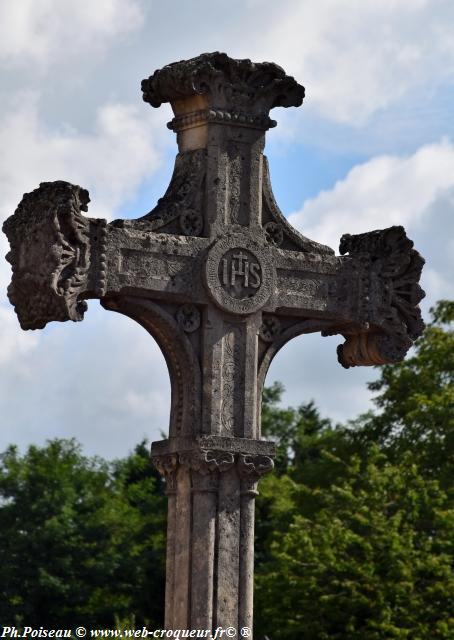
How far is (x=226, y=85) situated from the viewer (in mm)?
18078

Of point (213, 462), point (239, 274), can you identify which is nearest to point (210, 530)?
point (213, 462)

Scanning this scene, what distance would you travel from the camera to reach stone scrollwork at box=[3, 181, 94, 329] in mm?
17031

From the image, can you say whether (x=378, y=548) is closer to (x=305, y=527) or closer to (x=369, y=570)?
(x=369, y=570)

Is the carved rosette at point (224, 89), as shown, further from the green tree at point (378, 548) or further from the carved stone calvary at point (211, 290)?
the green tree at point (378, 548)

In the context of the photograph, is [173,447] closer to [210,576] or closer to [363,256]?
[210,576]

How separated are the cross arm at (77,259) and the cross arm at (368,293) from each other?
1.25 m

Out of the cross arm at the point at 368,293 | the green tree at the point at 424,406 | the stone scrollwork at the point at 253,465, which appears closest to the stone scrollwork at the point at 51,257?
the stone scrollwork at the point at 253,465

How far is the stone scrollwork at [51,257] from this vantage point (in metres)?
17.0

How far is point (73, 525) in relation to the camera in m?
63.6

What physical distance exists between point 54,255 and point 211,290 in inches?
58.2

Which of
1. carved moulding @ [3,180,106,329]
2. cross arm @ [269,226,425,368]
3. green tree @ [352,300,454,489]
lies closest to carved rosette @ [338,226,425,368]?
cross arm @ [269,226,425,368]

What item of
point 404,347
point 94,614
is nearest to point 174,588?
point 404,347

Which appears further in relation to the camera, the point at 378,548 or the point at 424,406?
the point at 424,406

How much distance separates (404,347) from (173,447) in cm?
252
